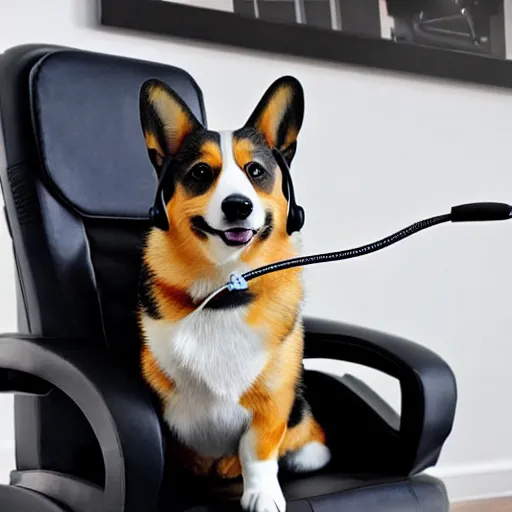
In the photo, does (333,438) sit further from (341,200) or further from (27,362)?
(341,200)

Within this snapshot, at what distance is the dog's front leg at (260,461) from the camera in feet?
2.87

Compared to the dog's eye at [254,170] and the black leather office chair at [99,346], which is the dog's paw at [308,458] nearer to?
the black leather office chair at [99,346]

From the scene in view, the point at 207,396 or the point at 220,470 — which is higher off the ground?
the point at 207,396

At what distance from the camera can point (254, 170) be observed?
0.90 metres

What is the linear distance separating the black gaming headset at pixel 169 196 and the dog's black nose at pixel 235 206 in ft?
0.30

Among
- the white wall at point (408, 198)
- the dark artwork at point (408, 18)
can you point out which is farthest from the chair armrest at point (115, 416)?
the dark artwork at point (408, 18)

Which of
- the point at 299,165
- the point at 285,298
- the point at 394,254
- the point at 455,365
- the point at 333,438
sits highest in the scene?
the point at 299,165

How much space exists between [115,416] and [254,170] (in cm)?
32

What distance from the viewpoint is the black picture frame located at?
1597 millimetres

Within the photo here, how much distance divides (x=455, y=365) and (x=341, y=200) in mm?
542

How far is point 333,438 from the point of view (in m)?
1.16

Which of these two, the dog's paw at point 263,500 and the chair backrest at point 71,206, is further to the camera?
the chair backrest at point 71,206

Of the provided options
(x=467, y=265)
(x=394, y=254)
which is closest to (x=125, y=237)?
(x=394, y=254)

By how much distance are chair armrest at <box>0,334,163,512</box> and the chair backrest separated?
0.12 metres
